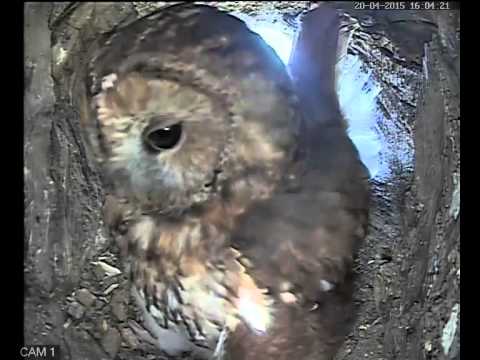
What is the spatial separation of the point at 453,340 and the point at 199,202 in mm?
289

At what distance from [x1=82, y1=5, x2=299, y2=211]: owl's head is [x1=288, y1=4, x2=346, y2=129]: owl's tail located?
2 cm

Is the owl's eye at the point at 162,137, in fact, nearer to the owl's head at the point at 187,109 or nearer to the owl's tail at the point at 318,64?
the owl's head at the point at 187,109

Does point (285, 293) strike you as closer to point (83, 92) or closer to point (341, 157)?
point (341, 157)

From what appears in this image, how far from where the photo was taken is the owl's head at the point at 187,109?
0.67m

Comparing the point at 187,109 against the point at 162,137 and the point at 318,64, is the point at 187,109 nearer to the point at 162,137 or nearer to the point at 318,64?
the point at 162,137

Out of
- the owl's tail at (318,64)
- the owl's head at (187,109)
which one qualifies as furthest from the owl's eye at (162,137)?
the owl's tail at (318,64)

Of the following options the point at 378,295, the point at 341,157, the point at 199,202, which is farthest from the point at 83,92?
the point at 378,295

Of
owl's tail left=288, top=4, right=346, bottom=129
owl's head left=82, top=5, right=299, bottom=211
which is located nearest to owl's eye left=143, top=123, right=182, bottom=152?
owl's head left=82, top=5, right=299, bottom=211

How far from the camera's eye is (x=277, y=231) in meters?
0.77

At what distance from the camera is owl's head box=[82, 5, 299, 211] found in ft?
2.21

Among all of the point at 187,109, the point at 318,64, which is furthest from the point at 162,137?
the point at 318,64

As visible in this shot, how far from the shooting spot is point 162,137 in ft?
2.26

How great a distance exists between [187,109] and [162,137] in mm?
34

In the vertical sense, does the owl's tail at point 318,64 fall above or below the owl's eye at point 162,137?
above
